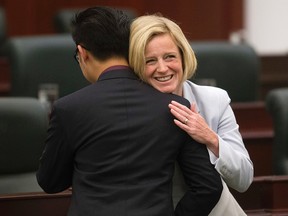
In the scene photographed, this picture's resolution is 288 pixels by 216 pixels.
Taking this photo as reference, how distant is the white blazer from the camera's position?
A: 264cm

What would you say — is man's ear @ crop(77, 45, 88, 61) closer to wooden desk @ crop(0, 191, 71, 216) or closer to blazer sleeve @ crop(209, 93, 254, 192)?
blazer sleeve @ crop(209, 93, 254, 192)

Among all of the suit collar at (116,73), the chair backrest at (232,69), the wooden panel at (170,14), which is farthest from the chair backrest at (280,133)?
the wooden panel at (170,14)

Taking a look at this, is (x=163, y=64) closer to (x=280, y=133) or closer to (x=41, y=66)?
(x=280, y=133)

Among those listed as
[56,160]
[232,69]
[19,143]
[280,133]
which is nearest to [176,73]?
[56,160]

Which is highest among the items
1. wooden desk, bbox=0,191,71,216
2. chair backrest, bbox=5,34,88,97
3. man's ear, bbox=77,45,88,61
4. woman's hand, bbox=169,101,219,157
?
man's ear, bbox=77,45,88,61

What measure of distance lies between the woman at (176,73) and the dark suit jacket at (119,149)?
3 cm

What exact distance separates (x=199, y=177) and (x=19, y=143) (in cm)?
148

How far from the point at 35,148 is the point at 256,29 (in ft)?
15.6

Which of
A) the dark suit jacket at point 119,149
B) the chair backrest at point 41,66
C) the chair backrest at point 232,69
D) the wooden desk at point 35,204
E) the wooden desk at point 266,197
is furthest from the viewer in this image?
the chair backrest at point 232,69

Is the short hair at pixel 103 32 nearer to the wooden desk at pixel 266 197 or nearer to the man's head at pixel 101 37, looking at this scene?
the man's head at pixel 101 37

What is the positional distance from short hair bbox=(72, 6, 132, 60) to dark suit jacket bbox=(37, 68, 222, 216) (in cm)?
6

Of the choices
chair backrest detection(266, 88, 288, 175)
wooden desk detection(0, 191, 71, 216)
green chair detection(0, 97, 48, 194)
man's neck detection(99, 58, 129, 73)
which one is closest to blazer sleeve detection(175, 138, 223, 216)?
man's neck detection(99, 58, 129, 73)

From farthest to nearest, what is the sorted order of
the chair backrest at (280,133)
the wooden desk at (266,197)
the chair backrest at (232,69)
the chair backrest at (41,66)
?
the chair backrest at (232,69) → the chair backrest at (41,66) → the chair backrest at (280,133) → the wooden desk at (266,197)

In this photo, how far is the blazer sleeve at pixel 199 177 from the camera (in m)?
2.61
